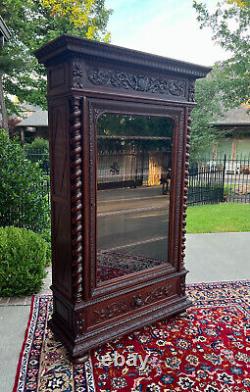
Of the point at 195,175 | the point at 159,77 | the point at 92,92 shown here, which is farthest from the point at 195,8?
the point at 92,92

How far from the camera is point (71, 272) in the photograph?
193 centimetres

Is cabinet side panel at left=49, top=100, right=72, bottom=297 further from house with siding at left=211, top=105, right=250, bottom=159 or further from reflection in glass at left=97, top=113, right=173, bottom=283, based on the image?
house with siding at left=211, top=105, right=250, bottom=159

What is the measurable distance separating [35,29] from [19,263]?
9.11 m

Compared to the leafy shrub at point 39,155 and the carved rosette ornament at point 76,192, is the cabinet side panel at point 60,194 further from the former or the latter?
the leafy shrub at point 39,155

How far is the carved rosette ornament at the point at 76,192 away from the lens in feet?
5.59

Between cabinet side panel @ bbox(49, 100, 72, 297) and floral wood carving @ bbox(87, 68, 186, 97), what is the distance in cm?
25

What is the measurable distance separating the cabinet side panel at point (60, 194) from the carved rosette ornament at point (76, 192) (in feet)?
0.21

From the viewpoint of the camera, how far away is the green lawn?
17.6 ft

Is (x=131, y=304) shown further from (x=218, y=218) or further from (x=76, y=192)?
(x=218, y=218)

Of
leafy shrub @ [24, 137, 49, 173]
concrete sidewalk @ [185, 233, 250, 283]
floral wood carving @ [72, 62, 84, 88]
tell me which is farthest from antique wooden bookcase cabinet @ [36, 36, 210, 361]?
leafy shrub @ [24, 137, 49, 173]

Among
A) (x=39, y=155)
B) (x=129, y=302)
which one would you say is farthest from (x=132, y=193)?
(x=39, y=155)

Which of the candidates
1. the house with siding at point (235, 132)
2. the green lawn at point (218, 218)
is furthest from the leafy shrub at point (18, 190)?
the house with siding at point (235, 132)

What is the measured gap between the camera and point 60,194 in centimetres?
198

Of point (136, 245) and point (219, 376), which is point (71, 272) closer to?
point (136, 245)
